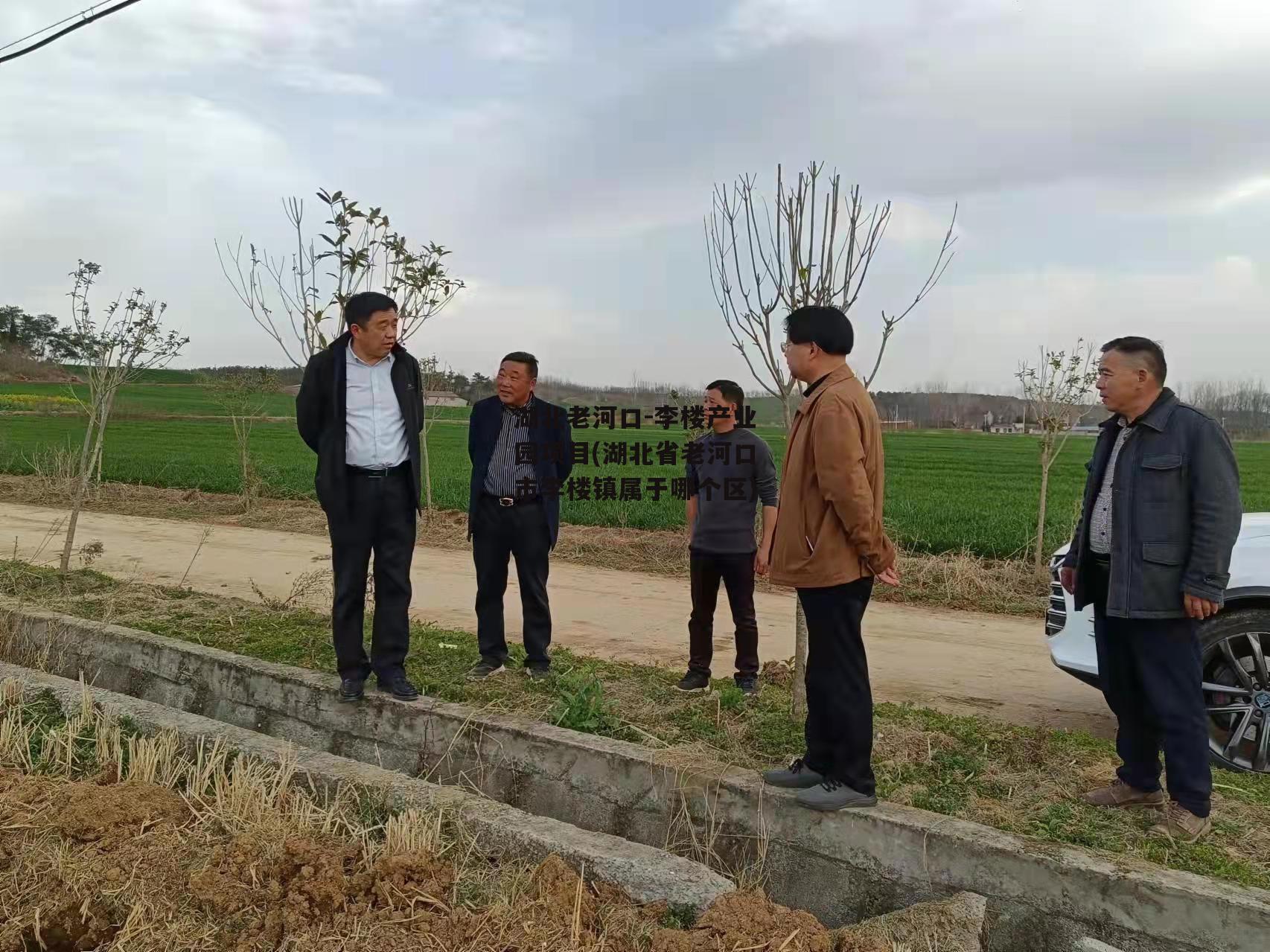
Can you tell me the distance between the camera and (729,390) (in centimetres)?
519

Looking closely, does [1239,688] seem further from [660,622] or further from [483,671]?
[660,622]

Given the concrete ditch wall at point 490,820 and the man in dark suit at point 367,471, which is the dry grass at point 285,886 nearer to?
the concrete ditch wall at point 490,820

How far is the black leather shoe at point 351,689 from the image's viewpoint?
4.59 m

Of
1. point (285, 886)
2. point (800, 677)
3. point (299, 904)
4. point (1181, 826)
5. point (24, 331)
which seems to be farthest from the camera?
point (24, 331)

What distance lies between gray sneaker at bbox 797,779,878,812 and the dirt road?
256 centimetres

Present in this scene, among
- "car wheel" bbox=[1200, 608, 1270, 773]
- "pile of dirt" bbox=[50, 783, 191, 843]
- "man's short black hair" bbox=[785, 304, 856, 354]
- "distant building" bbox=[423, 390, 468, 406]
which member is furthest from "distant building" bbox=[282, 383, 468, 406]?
"car wheel" bbox=[1200, 608, 1270, 773]

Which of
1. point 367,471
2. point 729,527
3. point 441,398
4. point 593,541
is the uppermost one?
point 441,398

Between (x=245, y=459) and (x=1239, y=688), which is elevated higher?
(x=245, y=459)

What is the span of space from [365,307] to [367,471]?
0.79 m

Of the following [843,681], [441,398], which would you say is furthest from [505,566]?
[441,398]

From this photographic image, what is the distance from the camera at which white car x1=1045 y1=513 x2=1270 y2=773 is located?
4.15 metres

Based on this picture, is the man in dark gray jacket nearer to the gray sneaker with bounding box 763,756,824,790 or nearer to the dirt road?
the gray sneaker with bounding box 763,756,824,790

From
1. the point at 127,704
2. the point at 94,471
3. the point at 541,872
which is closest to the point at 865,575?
the point at 541,872

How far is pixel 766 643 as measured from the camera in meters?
7.32
